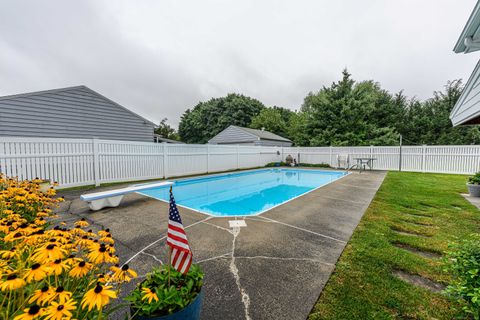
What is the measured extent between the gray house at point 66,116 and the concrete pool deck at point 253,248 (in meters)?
6.60

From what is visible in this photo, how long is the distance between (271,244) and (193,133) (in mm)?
35939

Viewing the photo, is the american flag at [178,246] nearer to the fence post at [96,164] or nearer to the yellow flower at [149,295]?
the yellow flower at [149,295]

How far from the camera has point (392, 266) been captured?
7.72 feet

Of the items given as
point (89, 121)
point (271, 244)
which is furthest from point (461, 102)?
point (89, 121)

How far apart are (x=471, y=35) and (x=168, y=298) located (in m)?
5.05

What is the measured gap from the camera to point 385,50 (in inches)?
475

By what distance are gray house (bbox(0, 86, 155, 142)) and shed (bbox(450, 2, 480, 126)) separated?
1347 centimetres

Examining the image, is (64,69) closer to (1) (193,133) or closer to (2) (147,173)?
(2) (147,173)

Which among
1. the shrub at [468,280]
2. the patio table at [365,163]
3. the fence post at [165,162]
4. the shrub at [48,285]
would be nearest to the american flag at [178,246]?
the shrub at [48,285]

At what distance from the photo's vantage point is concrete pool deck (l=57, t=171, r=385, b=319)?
183cm

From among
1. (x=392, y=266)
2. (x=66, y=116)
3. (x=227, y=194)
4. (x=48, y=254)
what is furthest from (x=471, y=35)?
(x=66, y=116)

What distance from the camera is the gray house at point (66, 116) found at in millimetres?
8352

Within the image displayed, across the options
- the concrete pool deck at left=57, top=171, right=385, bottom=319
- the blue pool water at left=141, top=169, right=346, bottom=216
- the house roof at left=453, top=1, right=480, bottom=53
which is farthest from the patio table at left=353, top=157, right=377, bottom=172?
the house roof at left=453, top=1, right=480, bottom=53

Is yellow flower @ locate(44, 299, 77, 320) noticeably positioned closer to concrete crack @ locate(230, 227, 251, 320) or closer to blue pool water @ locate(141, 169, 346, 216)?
concrete crack @ locate(230, 227, 251, 320)
